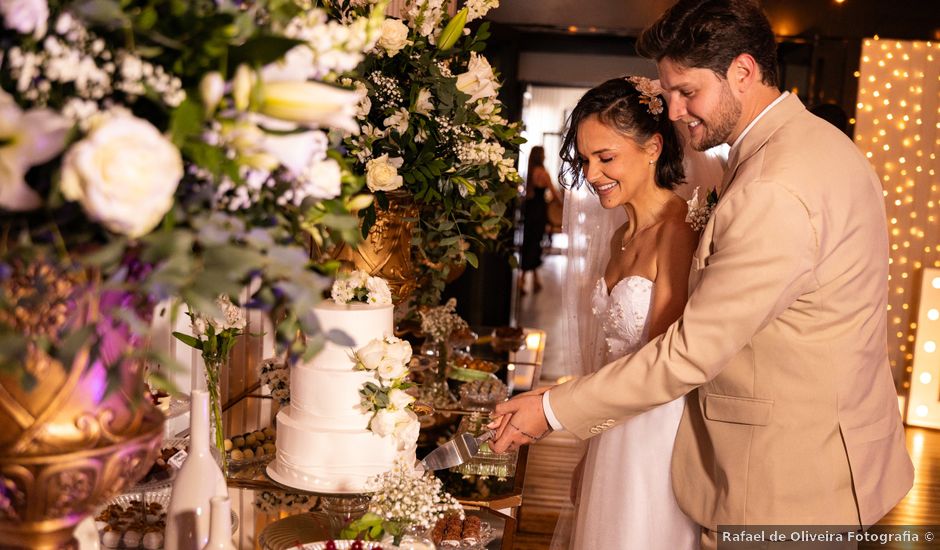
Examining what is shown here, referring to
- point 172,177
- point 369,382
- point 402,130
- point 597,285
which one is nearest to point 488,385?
point 597,285

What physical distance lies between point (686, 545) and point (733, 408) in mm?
508

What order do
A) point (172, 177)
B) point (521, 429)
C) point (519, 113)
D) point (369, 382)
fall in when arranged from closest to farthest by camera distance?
point (172, 177) → point (369, 382) → point (521, 429) → point (519, 113)

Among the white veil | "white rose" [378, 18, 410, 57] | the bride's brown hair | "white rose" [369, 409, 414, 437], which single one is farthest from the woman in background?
"white rose" [369, 409, 414, 437]

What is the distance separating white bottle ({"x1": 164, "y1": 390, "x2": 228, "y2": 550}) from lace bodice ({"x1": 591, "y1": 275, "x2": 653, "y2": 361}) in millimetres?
1393

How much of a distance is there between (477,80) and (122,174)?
5.72ft

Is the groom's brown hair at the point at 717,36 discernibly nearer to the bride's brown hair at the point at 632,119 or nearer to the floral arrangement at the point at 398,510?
the bride's brown hair at the point at 632,119

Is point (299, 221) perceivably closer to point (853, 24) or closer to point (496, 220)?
point (496, 220)

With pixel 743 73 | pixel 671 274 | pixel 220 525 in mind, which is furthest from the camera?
pixel 671 274

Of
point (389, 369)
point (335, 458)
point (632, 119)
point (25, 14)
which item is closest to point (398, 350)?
point (389, 369)

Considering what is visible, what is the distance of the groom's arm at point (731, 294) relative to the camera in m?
1.89

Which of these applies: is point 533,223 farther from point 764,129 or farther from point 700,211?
point 764,129

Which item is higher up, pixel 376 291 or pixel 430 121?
pixel 430 121

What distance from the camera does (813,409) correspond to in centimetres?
201

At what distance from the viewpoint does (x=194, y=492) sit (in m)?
1.47
